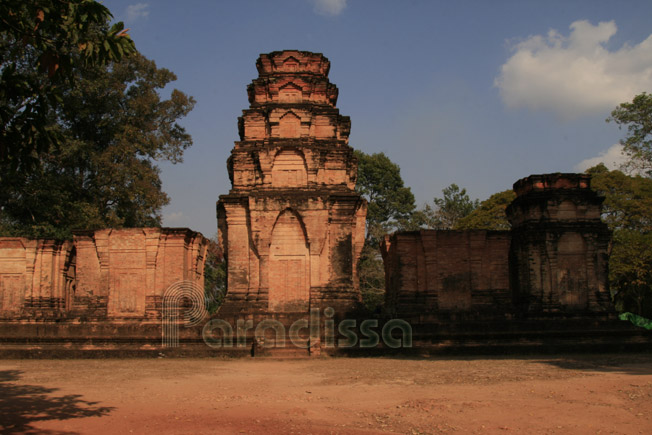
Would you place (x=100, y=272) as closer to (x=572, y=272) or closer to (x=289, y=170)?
(x=289, y=170)

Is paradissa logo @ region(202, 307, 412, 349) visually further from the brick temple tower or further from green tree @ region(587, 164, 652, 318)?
green tree @ region(587, 164, 652, 318)

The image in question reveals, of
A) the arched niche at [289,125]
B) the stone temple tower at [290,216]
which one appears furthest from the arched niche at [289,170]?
the arched niche at [289,125]

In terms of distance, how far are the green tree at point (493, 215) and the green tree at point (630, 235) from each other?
15.1ft

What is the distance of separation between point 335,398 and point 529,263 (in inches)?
435

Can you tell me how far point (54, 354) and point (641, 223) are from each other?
25021 millimetres

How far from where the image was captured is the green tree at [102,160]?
26.1 meters

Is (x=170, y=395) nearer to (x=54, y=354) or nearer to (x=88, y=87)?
(x=54, y=354)

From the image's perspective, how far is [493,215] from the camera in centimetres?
3181

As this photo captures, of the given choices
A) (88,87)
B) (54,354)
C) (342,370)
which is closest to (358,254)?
(342,370)

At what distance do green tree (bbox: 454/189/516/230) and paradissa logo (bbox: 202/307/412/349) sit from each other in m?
16.0

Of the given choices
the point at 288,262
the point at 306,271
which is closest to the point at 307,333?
the point at 306,271

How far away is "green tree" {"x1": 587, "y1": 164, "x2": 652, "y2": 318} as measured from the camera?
84.4ft

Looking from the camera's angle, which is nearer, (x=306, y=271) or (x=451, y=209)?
(x=306, y=271)

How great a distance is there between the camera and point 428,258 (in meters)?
18.6
